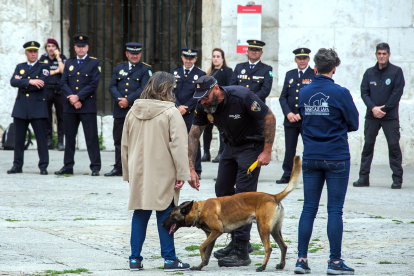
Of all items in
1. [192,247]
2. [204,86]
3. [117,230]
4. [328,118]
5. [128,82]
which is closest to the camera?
[328,118]

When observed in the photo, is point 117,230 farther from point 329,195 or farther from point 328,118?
point 328,118

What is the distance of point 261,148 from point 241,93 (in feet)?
1.75

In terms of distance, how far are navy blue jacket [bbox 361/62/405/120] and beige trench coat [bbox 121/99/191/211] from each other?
494 centimetres

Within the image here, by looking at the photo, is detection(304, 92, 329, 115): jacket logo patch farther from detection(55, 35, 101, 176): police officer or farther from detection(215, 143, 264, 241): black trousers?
detection(55, 35, 101, 176): police officer

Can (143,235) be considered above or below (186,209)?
below

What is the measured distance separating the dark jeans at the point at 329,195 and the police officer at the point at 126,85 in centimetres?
544

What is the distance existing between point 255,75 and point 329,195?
17.7 feet

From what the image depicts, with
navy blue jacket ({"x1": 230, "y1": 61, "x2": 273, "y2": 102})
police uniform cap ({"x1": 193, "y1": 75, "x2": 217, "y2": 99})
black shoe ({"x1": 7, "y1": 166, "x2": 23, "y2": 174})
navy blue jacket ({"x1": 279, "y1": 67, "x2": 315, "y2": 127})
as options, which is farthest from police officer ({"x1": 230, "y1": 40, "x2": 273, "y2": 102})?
police uniform cap ({"x1": 193, "y1": 75, "x2": 217, "y2": 99})

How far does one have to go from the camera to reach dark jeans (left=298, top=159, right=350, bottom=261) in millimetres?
4441

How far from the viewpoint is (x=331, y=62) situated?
4.51m

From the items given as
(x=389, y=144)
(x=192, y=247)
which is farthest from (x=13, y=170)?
(x=389, y=144)

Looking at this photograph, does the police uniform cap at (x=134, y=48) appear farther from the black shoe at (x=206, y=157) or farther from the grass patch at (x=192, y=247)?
the grass patch at (x=192, y=247)

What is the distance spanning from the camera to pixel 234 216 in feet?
15.2

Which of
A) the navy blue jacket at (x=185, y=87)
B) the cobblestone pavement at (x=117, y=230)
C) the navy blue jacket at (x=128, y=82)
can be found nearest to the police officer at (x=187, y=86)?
the navy blue jacket at (x=185, y=87)
